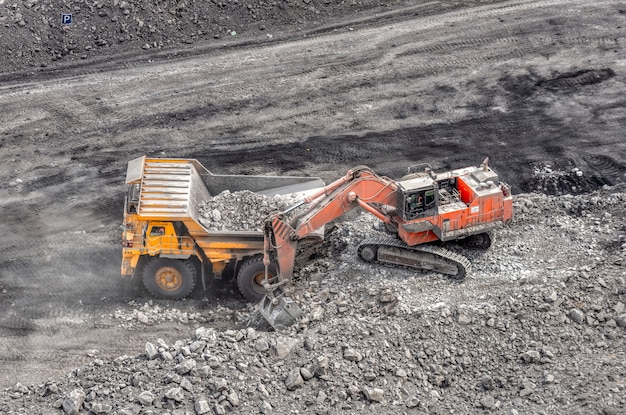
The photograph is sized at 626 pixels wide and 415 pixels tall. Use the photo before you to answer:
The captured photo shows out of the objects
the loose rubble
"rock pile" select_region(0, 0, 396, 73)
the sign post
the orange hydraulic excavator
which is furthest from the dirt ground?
the loose rubble

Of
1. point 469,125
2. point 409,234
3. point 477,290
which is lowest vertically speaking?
point 477,290

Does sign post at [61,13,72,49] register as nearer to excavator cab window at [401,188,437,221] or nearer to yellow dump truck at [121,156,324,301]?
yellow dump truck at [121,156,324,301]

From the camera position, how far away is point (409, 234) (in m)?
15.5

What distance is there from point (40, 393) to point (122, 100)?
1214 centimetres

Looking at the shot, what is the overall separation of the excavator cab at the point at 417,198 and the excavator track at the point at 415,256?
28.8 inches

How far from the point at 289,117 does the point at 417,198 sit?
823 cm

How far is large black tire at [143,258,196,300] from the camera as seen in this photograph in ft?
52.8

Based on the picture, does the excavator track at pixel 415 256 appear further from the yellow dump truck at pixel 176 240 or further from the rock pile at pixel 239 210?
the yellow dump truck at pixel 176 240

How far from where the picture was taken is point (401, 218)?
1535cm

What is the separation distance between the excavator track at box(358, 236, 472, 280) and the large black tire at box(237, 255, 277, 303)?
6.21ft

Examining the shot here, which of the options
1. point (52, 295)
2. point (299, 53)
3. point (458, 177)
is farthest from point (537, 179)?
point (52, 295)

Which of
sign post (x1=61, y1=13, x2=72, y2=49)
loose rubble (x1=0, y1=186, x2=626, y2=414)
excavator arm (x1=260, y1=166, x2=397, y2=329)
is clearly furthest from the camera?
sign post (x1=61, y1=13, x2=72, y2=49)

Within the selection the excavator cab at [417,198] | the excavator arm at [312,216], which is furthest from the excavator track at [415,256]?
the excavator cab at [417,198]

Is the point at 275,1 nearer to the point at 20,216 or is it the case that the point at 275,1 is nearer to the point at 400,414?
the point at 20,216
